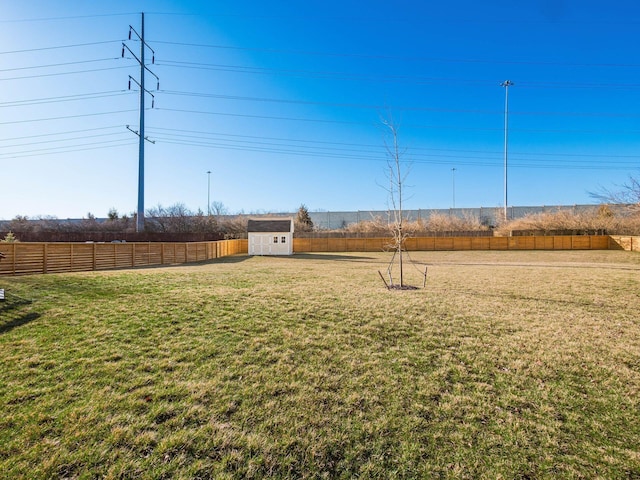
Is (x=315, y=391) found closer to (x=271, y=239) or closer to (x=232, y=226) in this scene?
(x=271, y=239)

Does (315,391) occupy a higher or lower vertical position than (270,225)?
lower

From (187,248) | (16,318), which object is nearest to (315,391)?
(16,318)

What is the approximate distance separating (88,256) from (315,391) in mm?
15884

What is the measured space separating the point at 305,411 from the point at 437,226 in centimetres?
4250

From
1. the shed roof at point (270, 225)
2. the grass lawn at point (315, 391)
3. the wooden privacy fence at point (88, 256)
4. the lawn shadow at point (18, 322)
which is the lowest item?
the grass lawn at point (315, 391)

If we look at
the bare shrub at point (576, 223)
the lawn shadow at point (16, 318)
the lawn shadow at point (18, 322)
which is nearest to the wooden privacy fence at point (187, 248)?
the bare shrub at point (576, 223)

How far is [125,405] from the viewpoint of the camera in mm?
3254

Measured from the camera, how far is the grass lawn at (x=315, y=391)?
2557mm

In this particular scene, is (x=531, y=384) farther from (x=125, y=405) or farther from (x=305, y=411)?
(x=125, y=405)

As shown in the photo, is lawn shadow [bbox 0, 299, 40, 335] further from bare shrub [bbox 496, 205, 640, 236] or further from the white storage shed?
bare shrub [bbox 496, 205, 640, 236]

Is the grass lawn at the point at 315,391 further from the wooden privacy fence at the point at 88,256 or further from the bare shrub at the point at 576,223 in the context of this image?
the bare shrub at the point at 576,223

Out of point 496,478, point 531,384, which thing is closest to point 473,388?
point 531,384

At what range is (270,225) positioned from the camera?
30.2 metres

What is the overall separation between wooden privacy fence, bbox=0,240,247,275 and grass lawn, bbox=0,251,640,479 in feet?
23.4
